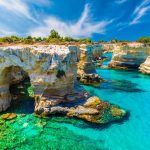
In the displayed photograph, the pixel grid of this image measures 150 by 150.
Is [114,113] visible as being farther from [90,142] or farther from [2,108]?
[2,108]

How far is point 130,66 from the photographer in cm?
6097

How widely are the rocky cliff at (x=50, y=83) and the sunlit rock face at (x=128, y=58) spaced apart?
35.7 m

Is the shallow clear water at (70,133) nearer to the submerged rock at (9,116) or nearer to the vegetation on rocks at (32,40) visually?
the submerged rock at (9,116)

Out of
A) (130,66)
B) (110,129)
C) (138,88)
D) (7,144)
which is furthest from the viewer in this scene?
(130,66)

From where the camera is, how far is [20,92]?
30.9 meters

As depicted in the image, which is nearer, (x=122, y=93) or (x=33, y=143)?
(x=33, y=143)

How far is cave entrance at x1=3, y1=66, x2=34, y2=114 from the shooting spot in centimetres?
2517

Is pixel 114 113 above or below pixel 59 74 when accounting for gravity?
below

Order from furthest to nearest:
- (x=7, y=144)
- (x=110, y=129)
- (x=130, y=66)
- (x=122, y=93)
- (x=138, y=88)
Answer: (x=130, y=66), (x=138, y=88), (x=122, y=93), (x=110, y=129), (x=7, y=144)

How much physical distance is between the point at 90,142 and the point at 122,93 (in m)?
17.0

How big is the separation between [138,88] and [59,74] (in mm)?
18937

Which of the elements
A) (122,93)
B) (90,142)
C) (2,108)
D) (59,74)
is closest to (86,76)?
(122,93)

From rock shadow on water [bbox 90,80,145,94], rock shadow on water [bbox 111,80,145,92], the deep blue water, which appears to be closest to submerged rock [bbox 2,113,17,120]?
the deep blue water

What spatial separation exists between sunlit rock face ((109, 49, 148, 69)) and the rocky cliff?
117 ft
